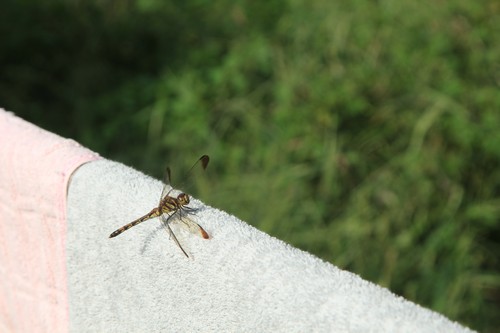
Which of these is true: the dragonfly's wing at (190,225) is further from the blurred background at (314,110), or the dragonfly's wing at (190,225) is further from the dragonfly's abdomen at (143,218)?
the blurred background at (314,110)

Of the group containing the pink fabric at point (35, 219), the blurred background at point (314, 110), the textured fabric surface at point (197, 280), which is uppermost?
the blurred background at point (314, 110)

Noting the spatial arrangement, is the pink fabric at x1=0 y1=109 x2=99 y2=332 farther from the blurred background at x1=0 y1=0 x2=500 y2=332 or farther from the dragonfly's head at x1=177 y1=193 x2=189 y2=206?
the blurred background at x1=0 y1=0 x2=500 y2=332

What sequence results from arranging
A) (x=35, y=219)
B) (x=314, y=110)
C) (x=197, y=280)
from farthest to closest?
(x=314, y=110) → (x=35, y=219) → (x=197, y=280)

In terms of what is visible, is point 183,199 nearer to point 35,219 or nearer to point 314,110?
point 35,219

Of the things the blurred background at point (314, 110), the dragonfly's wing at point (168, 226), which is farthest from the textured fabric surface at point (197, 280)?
the blurred background at point (314, 110)

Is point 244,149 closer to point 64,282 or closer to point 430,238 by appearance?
point 430,238

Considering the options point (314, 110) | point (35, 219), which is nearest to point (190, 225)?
point (35, 219)
